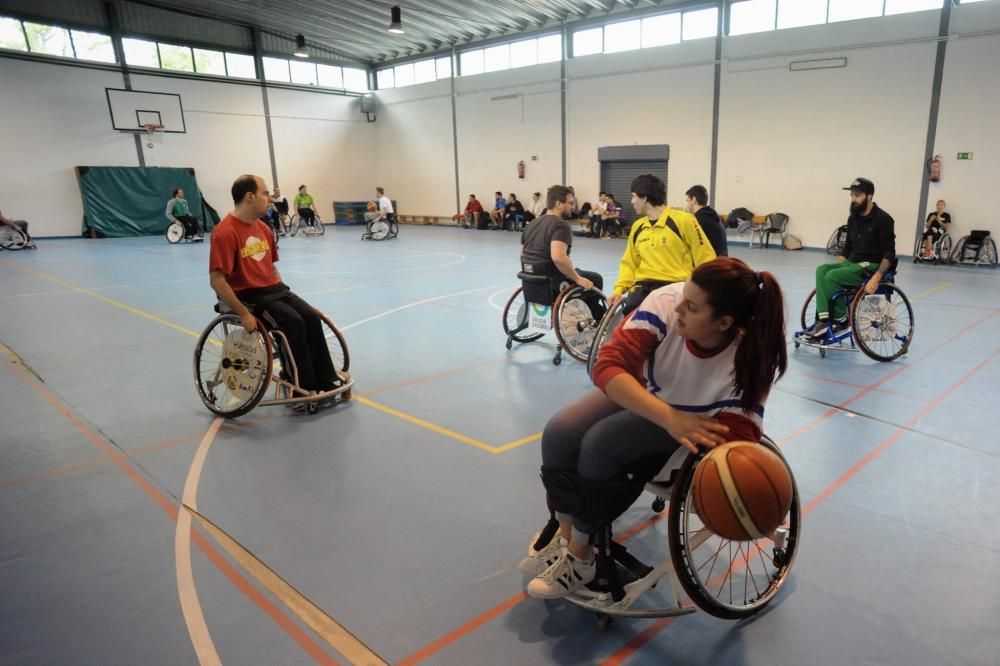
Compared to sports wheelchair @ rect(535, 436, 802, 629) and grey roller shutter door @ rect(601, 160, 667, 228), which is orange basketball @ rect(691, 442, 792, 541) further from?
grey roller shutter door @ rect(601, 160, 667, 228)

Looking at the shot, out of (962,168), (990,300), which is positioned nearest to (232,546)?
(990,300)

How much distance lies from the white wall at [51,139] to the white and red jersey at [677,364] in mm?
19366

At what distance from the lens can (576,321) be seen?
5105 mm

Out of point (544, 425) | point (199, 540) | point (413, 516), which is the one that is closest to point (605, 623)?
point (413, 516)

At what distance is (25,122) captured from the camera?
15906 mm

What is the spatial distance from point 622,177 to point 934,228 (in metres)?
7.30

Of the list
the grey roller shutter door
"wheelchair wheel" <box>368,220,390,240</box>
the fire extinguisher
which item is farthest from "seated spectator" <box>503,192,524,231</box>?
the fire extinguisher

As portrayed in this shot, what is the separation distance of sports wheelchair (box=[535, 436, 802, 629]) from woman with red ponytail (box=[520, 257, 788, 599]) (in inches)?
2.6

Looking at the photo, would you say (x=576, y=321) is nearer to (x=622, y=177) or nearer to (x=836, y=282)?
(x=836, y=282)

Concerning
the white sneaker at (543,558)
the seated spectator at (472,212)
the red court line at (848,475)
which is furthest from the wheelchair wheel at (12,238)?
the red court line at (848,475)

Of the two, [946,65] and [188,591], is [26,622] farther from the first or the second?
[946,65]

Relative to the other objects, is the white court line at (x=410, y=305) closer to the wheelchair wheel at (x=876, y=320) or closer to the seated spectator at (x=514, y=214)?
the wheelchair wheel at (x=876, y=320)

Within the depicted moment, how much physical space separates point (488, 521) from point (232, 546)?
1.07 meters

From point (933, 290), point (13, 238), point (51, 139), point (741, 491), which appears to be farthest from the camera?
point (51, 139)
